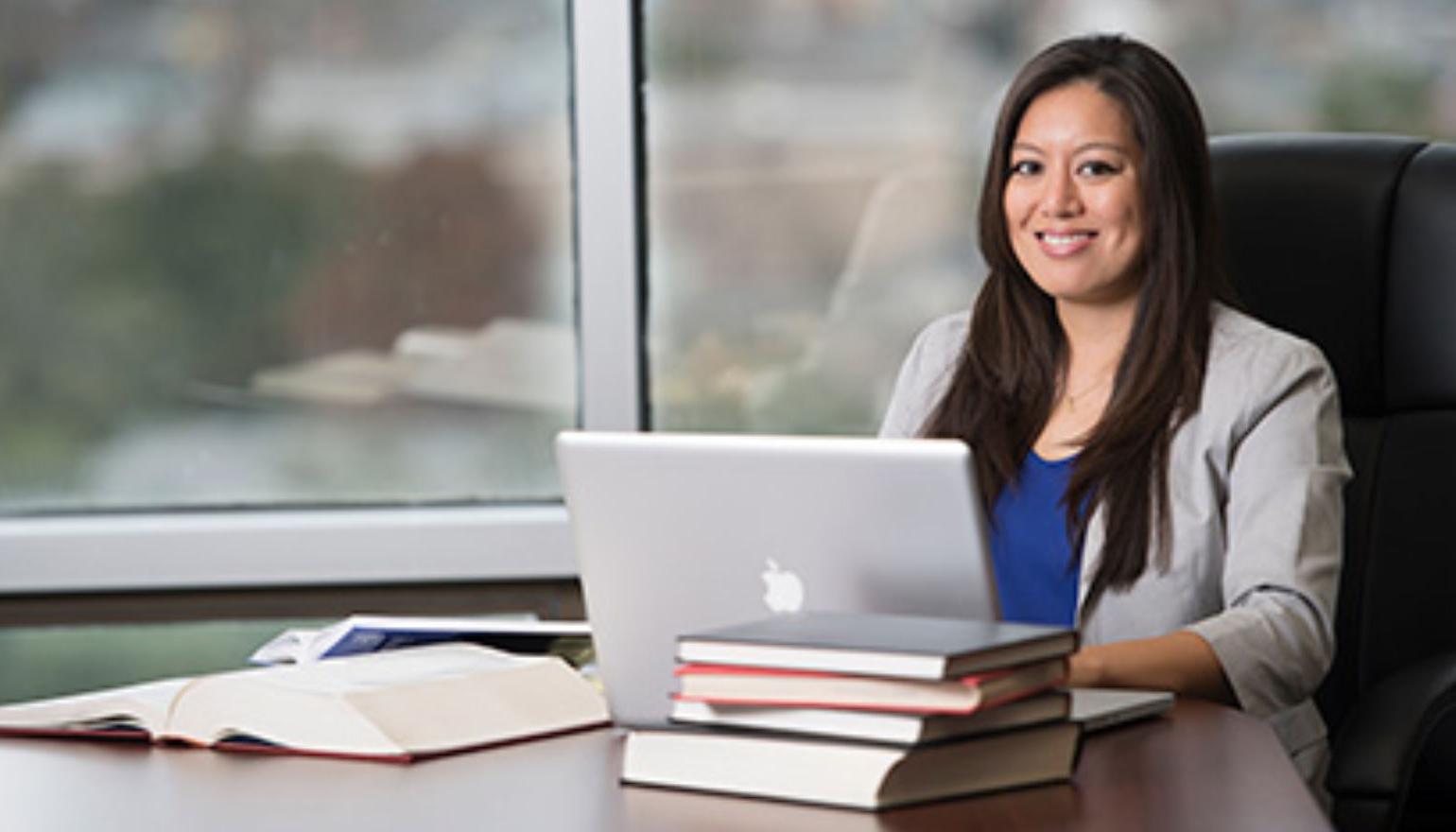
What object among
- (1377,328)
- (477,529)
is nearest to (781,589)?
(1377,328)

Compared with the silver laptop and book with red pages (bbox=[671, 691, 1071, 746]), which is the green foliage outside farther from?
book with red pages (bbox=[671, 691, 1071, 746])

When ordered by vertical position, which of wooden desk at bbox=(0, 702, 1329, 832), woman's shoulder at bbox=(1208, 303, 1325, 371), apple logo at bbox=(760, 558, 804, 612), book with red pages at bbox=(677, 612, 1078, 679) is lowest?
wooden desk at bbox=(0, 702, 1329, 832)

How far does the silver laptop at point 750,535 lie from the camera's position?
140 centimetres

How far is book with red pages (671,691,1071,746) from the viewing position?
130 cm

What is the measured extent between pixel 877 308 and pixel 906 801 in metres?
1.94

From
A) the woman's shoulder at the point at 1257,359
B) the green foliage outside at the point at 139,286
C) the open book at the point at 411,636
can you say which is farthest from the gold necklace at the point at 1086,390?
the green foliage outside at the point at 139,286

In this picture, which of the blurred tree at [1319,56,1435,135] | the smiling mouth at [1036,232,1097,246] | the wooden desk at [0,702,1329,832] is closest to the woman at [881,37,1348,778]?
the smiling mouth at [1036,232,1097,246]

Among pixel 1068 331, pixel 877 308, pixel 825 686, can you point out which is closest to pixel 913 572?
pixel 825 686

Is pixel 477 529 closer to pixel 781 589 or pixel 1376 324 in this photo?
pixel 1376 324

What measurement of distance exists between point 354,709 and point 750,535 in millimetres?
347

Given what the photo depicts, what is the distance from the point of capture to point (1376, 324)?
2.36 metres

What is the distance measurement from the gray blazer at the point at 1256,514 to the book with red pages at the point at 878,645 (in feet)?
2.21

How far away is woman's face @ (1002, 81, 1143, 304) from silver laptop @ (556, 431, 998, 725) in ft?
2.95

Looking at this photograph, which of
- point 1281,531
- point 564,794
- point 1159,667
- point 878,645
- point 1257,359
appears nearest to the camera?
point 878,645
